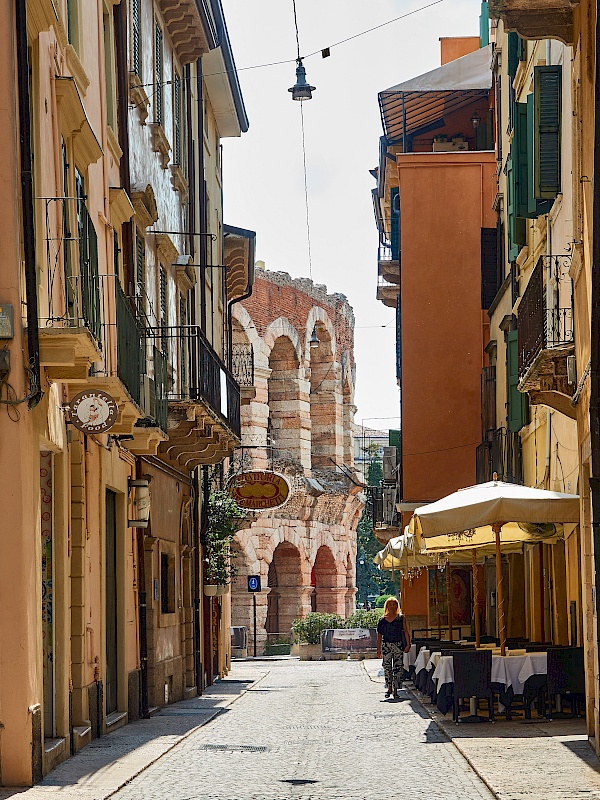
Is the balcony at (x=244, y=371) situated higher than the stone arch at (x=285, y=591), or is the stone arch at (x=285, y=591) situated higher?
the balcony at (x=244, y=371)

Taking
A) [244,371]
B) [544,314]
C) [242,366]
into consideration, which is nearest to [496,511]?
[544,314]

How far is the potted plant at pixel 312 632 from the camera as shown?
39.1m

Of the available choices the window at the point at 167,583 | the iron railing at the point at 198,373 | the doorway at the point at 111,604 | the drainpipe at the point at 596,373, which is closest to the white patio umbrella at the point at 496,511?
the drainpipe at the point at 596,373

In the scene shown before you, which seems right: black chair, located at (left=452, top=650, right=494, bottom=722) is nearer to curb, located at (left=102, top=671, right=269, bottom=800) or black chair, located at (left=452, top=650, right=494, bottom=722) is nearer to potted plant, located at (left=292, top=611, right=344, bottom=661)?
curb, located at (left=102, top=671, right=269, bottom=800)

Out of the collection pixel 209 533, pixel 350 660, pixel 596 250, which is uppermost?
pixel 596 250

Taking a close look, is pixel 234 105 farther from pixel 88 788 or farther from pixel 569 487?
pixel 88 788

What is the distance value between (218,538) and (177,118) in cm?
811

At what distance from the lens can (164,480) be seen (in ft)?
68.9

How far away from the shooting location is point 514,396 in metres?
21.7

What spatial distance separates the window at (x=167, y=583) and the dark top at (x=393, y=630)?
309 cm

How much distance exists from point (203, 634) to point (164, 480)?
21.1 ft

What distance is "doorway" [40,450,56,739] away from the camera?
40.1 ft

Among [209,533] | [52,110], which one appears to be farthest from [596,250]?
[209,533]

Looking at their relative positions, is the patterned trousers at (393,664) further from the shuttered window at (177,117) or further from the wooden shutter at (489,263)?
the wooden shutter at (489,263)
